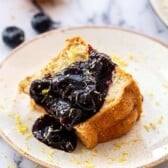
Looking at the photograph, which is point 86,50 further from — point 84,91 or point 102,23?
point 102,23

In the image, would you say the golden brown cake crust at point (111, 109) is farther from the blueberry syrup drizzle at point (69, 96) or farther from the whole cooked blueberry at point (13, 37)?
the whole cooked blueberry at point (13, 37)

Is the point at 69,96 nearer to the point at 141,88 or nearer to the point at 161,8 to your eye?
the point at 141,88

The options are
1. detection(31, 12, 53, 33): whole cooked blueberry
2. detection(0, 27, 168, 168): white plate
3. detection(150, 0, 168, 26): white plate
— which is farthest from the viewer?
detection(31, 12, 53, 33): whole cooked blueberry

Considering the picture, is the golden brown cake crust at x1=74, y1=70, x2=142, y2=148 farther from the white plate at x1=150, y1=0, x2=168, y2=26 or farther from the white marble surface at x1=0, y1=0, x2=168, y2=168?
the white marble surface at x1=0, y1=0, x2=168, y2=168

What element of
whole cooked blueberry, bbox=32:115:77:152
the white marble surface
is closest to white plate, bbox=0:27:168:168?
whole cooked blueberry, bbox=32:115:77:152

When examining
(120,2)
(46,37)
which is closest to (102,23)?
(120,2)

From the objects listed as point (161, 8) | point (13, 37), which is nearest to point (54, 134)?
point (13, 37)
